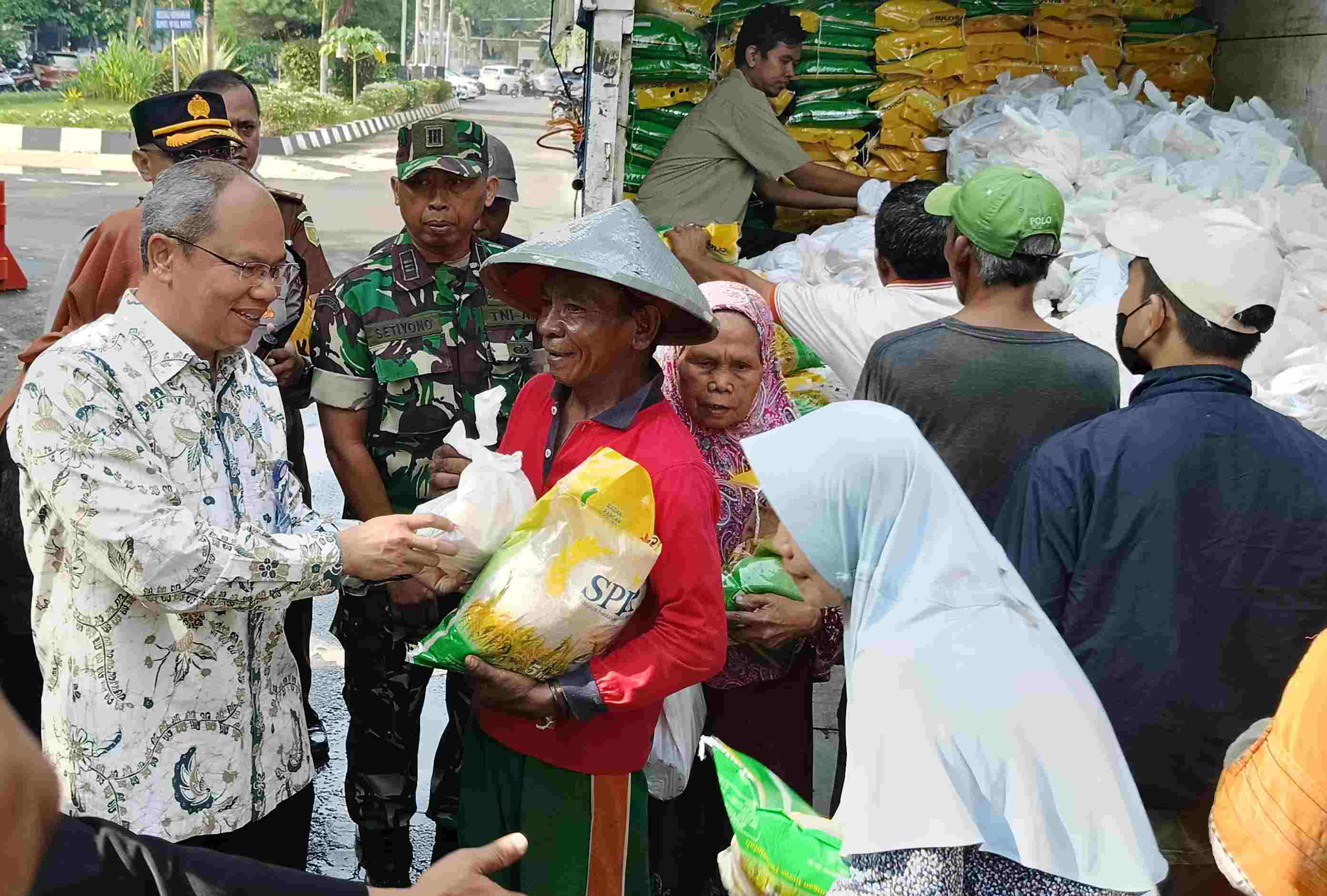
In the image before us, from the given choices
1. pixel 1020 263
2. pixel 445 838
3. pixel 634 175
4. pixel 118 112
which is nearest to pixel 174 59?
pixel 118 112

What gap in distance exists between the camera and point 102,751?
6.63 feet

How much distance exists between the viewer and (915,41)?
227 inches

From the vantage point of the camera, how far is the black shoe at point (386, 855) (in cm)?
307

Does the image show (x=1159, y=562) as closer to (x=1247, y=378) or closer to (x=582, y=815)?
(x=1247, y=378)

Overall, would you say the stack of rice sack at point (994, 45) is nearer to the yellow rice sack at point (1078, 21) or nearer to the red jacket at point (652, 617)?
the yellow rice sack at point (1078, 21)

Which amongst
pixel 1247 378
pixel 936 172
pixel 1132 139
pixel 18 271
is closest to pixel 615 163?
pixel 936 172

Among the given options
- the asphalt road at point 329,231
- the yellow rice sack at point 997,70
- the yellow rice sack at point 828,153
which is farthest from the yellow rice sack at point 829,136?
the asphalt road at point 329,231

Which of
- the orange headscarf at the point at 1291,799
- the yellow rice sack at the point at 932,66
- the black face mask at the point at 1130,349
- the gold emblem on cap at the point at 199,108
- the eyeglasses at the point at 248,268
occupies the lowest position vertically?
the orange headscarf at the point at 1291,799

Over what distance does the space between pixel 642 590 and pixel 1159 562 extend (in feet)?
3.06

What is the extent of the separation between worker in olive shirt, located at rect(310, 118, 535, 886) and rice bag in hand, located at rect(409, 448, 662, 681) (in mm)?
725

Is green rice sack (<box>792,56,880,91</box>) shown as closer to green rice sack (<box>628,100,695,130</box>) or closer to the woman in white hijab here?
green rice sack (<box>628,100,695,130</box>)

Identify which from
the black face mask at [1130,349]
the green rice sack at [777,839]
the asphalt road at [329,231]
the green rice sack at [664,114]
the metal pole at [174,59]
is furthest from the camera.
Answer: the metal pole at [174,59]

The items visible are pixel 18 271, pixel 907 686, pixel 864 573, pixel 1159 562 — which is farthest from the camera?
pixel 18 271

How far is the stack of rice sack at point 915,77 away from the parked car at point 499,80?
53.3 meters
